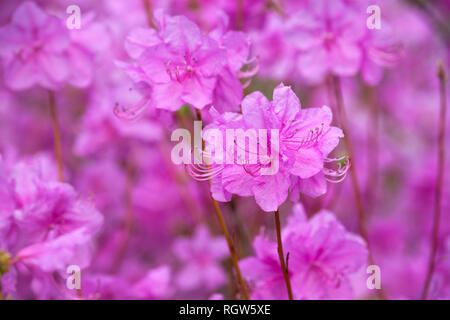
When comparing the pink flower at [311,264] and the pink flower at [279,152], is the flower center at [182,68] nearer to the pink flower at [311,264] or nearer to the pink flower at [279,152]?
the pink flower at [279,152]

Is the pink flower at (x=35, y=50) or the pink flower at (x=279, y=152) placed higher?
the pink flower at (x=35, y=50)

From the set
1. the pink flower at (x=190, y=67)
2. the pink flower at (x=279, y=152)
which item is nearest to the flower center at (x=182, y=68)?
the pink flower at (x=190, y=67)

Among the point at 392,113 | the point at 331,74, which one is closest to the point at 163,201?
the point at 331,74

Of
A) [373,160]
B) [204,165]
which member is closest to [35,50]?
[204,165]

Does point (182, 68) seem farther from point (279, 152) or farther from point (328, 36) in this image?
point (328, 36)

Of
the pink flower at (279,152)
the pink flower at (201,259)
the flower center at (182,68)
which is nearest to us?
the pink flower at (279,152)
